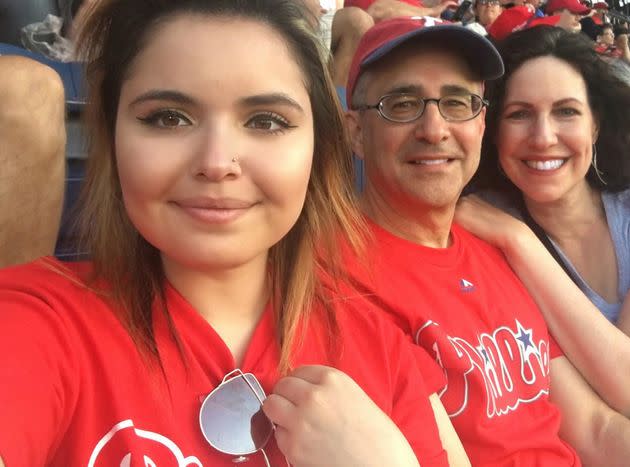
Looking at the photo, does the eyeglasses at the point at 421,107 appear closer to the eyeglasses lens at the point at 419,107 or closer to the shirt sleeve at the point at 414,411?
the eyeglasses lens at the point at 419,107

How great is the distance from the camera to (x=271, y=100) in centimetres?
111

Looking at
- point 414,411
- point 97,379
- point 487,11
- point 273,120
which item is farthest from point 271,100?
point 487,11

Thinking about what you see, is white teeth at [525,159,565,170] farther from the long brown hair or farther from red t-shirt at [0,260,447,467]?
red t-shirt at [0,260,447,467]

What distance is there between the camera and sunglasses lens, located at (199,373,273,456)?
3.52ft

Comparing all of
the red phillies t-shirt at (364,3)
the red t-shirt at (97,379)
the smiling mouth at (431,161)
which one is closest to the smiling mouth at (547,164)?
the smiling mouth at (431,161)

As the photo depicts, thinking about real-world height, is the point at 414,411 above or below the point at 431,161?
below

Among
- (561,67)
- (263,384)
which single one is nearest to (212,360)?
(263,384)

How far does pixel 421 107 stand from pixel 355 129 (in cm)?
27

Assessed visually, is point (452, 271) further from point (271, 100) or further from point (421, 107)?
point (271, 100)

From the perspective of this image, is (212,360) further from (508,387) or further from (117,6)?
(508,387)

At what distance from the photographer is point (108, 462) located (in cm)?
100

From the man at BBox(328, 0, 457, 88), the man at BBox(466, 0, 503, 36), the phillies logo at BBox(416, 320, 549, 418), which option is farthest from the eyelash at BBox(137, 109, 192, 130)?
the man at BBox(466, 0, 503, 36)

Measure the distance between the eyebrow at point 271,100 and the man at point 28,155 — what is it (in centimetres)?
68

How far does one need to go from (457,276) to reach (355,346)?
0.65m
